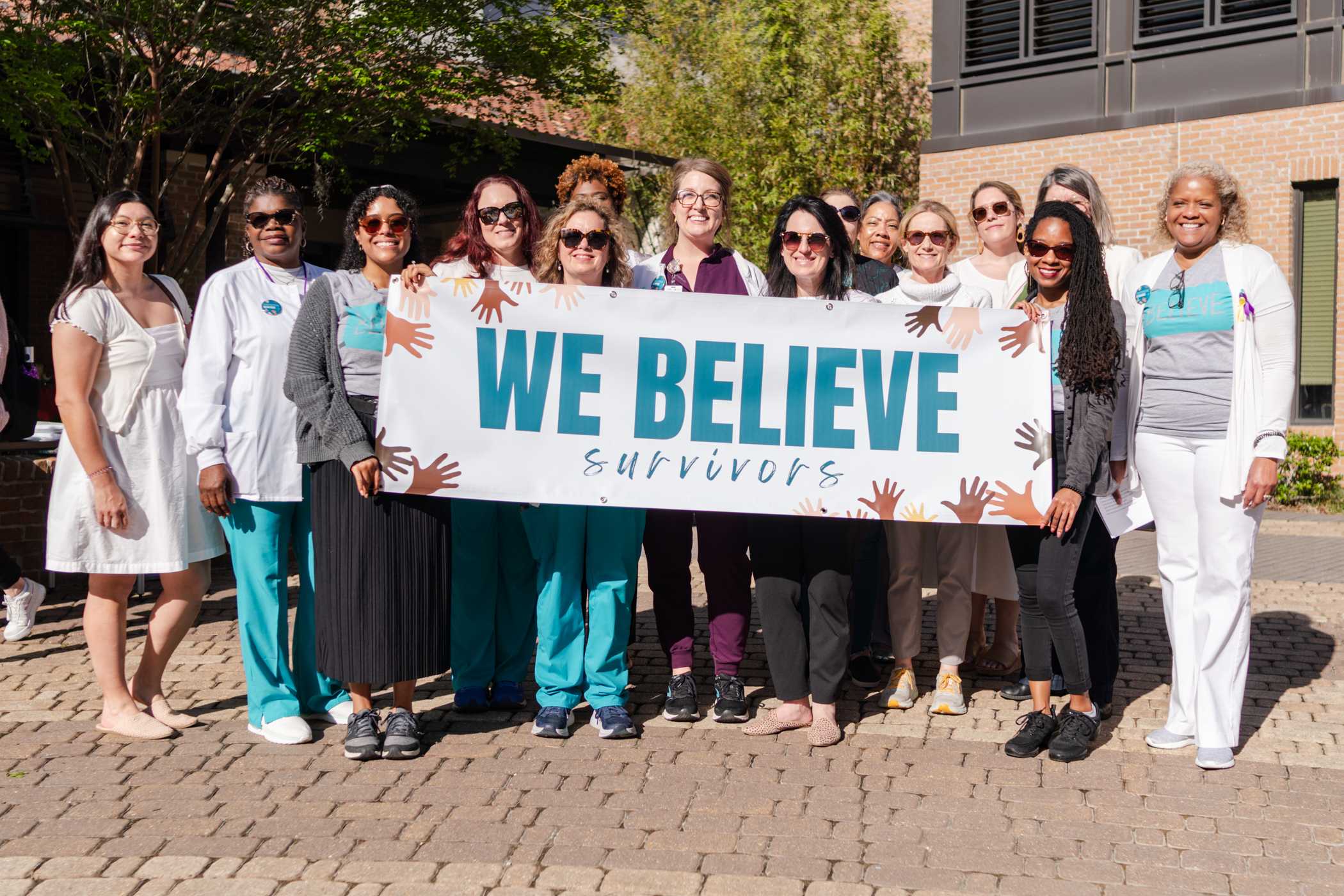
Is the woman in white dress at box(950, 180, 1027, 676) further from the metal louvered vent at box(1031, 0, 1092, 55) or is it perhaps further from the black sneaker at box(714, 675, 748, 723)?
the metal louvered vent at box(1031, 0, 1092, 55)

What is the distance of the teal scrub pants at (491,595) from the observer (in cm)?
533

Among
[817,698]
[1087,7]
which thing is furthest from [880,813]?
[1087,7]

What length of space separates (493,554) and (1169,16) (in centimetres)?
1374

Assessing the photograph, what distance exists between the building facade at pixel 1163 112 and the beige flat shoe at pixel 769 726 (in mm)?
11583

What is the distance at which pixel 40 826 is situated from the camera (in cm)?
423

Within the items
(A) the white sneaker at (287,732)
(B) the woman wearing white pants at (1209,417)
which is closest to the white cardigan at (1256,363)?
(B) the woman wearing white pants at (1209,417)

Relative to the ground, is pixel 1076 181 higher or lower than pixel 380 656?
higher

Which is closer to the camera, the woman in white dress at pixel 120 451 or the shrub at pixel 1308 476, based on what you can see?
the woman in white dress at pixel 120 451

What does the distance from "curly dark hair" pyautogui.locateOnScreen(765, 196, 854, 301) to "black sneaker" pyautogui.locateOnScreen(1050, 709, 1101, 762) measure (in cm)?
190

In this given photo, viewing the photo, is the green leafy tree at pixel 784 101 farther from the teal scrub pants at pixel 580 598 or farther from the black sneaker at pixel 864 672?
the teal scrub pants at pixel 580 598

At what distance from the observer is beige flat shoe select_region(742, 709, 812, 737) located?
17.3 ft

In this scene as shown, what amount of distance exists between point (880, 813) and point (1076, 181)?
9.65ft

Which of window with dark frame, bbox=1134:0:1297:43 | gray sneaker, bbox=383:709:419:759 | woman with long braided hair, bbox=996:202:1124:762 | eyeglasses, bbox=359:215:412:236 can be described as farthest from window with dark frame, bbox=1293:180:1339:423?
gray sneaker, bbox=383:709:419:759

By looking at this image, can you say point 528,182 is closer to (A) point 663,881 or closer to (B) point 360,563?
(B) point 360,563
